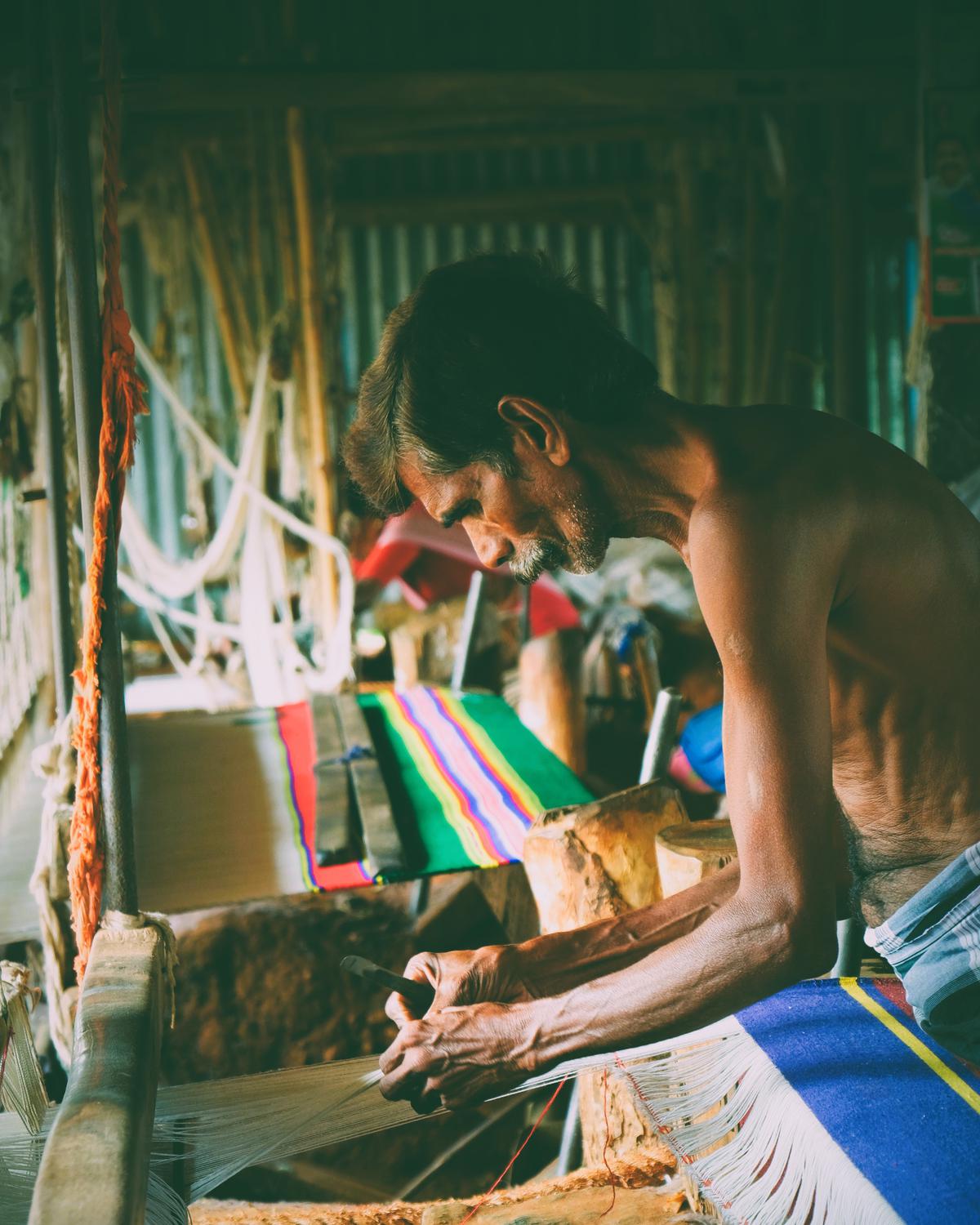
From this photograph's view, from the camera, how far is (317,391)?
5.41m

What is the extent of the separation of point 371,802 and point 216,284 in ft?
12.0

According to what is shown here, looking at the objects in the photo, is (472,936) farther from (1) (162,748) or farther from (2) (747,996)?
(2) (747,996)

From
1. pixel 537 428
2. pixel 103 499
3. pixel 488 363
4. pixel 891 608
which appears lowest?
pixel 891 608

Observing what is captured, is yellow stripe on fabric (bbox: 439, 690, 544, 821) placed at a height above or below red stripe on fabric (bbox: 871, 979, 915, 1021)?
below

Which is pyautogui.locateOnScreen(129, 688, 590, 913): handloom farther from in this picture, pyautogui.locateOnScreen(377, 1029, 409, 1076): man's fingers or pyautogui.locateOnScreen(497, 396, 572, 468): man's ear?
pyautogui.locateOnScreen(497, 396, 572, 468): man's ear

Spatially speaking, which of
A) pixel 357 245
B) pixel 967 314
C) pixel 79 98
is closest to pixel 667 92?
pixel 967 314

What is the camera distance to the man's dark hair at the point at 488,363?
5.68 feet

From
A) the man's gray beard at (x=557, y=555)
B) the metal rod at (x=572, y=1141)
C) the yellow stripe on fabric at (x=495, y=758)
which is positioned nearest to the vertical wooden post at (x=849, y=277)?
the yellow stripe on fabric at (x=495, y=758)

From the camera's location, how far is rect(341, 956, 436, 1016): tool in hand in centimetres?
175

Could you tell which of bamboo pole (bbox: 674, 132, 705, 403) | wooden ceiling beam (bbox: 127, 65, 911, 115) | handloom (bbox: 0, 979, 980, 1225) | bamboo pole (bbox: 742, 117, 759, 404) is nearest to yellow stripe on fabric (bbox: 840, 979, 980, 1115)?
handloom (bbox: 0, 979, 980, 1225)

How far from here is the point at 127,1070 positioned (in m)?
1.64

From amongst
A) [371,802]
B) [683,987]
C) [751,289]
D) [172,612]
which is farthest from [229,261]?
[683,987]

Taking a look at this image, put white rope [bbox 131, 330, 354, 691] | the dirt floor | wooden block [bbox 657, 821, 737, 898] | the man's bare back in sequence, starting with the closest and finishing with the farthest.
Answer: the man's bare back → wooden block [bbox 657, 821, 737, 898] → the dirt floor → white rope [bbox 131, 330, 354, 691]

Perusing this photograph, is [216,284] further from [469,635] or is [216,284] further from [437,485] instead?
[437,485]
